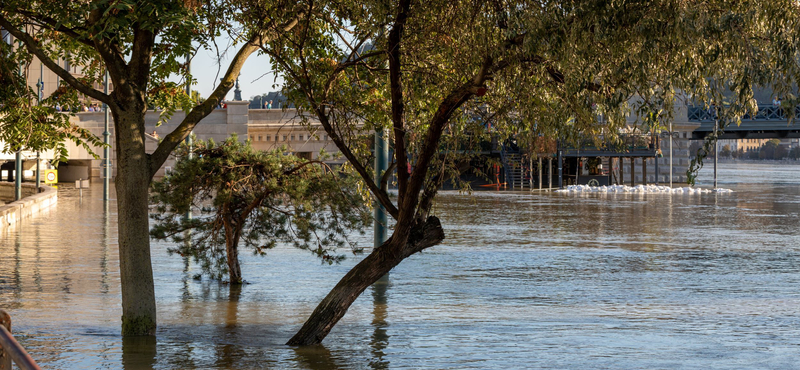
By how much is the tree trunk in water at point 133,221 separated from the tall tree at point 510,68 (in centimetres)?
183

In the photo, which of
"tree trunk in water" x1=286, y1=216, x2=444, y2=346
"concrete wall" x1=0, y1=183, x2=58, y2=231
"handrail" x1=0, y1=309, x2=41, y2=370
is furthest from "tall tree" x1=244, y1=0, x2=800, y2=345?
"concrete wall" x1=0, y1=183, x2=58, y2=231

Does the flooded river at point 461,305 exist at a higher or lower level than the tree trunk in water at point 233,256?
lower

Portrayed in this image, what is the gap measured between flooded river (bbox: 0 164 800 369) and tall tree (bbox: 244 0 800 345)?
101 cm

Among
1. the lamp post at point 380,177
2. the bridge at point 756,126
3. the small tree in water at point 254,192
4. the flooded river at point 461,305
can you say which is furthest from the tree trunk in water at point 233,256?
the bridge at point 756,126

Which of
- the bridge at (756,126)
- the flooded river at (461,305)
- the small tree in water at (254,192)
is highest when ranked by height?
the bridge at (756,126)

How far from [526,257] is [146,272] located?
10690 mm

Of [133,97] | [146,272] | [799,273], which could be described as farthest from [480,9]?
[799,273]

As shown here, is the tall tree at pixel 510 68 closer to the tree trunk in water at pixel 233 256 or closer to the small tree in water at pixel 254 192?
the small tree in water at pixel 254 192

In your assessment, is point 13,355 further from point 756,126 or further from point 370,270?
point 756,126

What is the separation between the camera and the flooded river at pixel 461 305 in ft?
33.5

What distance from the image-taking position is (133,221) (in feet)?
34.8

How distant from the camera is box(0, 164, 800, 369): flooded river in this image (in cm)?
1020

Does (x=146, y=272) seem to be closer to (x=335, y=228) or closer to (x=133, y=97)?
(x=133, y=97)

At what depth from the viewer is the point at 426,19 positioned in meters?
10.2
